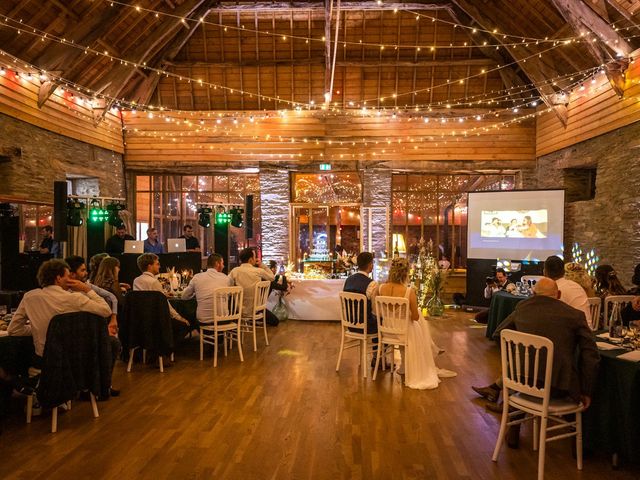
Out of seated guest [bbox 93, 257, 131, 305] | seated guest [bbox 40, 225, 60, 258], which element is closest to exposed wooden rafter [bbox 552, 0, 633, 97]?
seated guest [bbox 93, 257, 131, 305]

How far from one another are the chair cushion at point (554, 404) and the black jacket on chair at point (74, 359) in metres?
3.18

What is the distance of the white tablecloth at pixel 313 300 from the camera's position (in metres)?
8.90

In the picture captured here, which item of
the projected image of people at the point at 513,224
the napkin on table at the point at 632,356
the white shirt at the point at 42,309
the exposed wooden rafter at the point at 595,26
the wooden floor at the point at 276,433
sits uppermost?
the exposed wooden rafter at the point at 595,26

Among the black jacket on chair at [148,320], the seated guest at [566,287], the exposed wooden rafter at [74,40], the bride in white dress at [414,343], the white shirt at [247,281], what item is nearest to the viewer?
the seated guest at [566,287]

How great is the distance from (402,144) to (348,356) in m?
7.08

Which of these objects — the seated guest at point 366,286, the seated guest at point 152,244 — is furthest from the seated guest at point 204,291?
the seated guest at point 152,244

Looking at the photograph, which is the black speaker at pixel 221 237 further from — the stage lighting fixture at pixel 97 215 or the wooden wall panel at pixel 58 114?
the wooden wall panel at pixel 58 114

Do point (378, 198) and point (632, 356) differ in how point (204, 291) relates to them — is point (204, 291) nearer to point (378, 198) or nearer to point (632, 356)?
point (632, 356)

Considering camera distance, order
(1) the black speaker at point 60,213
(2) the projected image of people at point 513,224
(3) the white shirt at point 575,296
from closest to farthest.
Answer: (3) the white shirt at point 575,296 → (1) the black speaker at point 60,213 → (2) the projected image of people at point 513,224

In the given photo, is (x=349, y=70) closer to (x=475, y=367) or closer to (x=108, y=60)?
(x=108, y=60)

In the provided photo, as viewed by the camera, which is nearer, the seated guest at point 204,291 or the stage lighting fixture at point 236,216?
the seated guest at point 204,291

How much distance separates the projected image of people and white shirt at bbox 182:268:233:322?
6527 mm

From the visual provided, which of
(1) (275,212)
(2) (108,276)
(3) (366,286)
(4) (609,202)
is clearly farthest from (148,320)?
(4) (609,202)

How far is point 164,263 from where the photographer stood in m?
9.51
